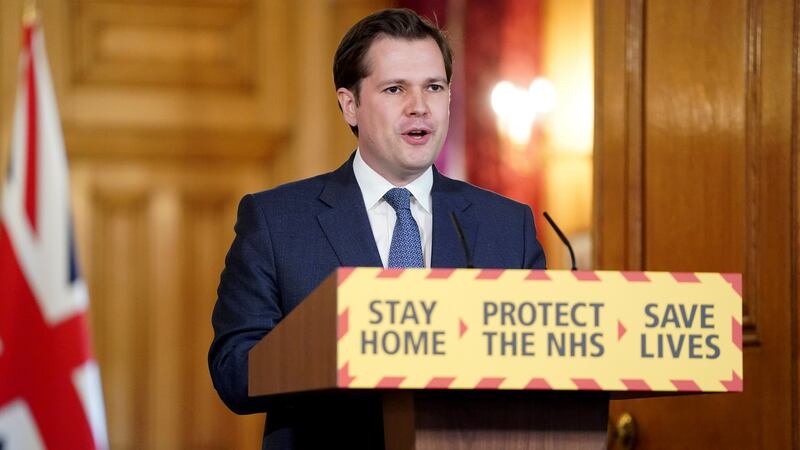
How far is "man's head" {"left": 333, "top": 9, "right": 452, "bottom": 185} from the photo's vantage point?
1995 millimetres

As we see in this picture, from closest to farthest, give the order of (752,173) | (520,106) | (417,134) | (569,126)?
1. (417,134)
2. (752,173)
3. (569,126)
4. (520,106)

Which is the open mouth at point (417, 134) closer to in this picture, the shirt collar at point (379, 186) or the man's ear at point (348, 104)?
the shirt collar at point (379, 186)

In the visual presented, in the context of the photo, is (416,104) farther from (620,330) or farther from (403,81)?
(620,330)

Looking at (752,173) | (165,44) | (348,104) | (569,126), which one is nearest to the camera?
(348,104)

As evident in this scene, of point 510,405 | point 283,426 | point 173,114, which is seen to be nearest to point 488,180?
point 173,114

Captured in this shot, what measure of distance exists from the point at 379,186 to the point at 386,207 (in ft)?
0.15

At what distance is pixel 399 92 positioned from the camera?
6.69 feet

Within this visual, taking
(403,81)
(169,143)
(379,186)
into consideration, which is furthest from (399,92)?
(169,143)

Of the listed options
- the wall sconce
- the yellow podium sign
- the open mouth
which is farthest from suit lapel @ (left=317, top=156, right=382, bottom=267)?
the wall sconce

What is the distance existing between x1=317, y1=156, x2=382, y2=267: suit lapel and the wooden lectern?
44cm

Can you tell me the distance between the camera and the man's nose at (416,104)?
1.99 m

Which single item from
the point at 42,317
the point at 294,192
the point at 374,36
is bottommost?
the point at 42,317

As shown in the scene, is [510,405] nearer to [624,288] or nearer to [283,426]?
[624,288]

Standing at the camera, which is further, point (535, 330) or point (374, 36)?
point (374, 36)
